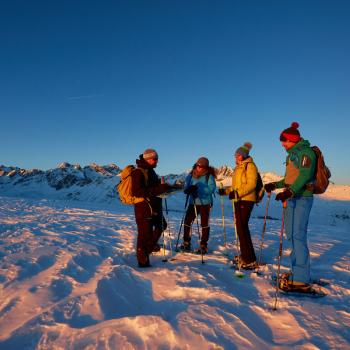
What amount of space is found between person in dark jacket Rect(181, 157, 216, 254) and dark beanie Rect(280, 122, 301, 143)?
102 inches

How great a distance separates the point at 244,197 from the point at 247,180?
0.34 metres

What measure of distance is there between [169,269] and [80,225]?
5921 mm

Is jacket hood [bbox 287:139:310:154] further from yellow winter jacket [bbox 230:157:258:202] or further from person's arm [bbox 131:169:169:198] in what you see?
person's arm [bbox 131:169:169:198]

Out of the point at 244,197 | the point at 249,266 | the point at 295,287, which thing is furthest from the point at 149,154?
the point at 295,287

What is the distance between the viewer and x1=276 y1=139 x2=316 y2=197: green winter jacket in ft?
14.5

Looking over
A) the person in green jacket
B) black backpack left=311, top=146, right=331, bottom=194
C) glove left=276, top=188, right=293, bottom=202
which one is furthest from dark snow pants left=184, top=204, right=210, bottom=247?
black backpack left=311, top=146, right=331, bottom=194

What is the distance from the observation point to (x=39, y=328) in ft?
10.7

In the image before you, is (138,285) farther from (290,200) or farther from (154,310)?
(290,200)

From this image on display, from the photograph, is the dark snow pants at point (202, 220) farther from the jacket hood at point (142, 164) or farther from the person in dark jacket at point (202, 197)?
the jacket hood at point (142, 164)

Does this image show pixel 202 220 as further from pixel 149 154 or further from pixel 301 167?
pixel 301 167

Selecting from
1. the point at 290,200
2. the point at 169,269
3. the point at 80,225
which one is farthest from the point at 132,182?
the point at 80,225

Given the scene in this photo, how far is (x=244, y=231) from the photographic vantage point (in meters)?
5.93

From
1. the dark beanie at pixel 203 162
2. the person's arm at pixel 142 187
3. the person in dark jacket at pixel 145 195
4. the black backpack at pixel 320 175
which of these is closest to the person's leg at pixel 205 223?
the dark beanie at pixel 203 162

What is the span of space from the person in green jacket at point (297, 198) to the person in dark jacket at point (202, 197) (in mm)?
2317
